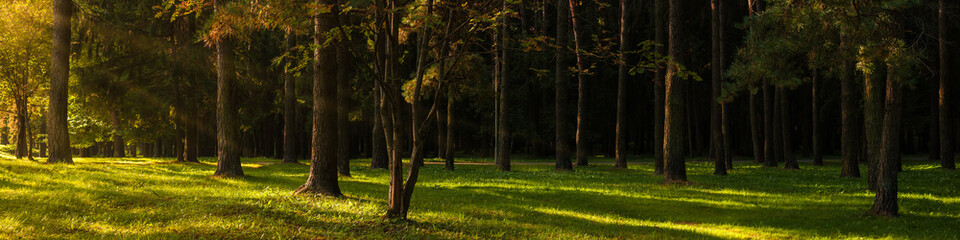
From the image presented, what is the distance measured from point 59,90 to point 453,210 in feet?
53.7

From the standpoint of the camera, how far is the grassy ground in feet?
31.1

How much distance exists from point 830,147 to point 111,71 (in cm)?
6054

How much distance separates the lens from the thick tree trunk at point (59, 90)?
820 inches

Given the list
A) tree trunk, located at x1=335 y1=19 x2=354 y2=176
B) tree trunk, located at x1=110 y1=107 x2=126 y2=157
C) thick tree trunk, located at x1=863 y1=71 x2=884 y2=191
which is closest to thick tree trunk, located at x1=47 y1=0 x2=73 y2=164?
tree trunk, located at x1=335 y1=19 x2=354 y2=176

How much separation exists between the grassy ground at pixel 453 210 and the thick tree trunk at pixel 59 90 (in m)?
5.48

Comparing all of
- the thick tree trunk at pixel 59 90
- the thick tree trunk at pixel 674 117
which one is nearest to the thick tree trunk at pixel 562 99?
the thick tree trunk at pixel 674 117

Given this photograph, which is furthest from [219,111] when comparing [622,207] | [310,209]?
[622,207]

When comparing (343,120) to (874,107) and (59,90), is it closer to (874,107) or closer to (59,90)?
(59,90)

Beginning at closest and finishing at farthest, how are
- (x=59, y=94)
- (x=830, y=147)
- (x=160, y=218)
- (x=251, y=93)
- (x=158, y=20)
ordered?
(x=160, y=218) < (x=59, y=94) < (x=158, y=20) < (x=251, y=93) < (x=830, y=147)

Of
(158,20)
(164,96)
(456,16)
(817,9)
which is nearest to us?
(456,16)

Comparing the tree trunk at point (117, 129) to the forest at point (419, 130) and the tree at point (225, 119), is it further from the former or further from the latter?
the tree at point (225, 119)

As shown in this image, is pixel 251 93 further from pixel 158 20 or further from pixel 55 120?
pixel 55 120

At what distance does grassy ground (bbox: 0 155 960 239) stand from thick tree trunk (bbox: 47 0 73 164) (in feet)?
18.0

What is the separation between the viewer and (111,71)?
111 feet
